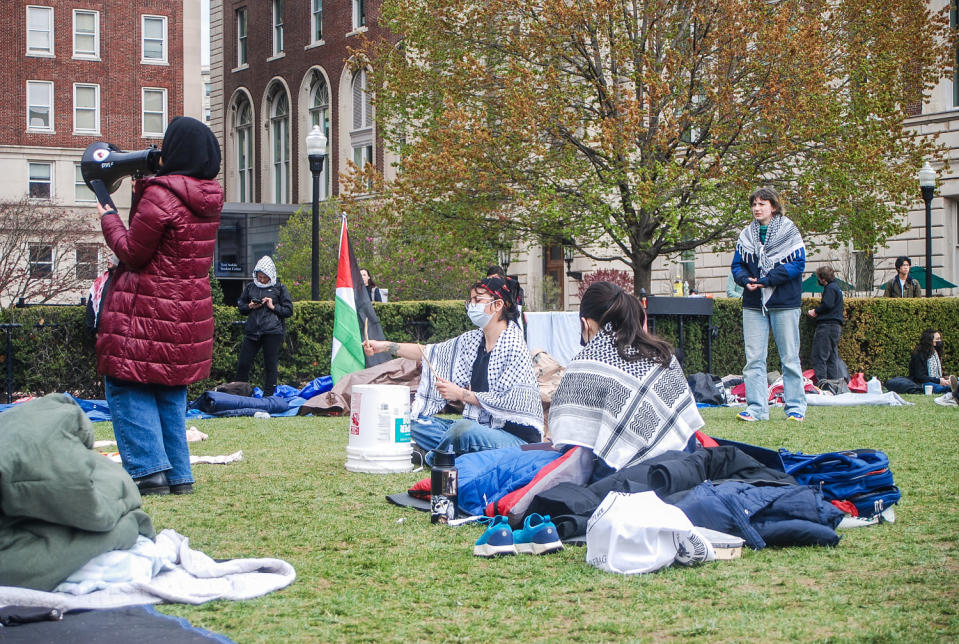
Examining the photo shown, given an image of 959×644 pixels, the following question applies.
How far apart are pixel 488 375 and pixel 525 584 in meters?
2.98

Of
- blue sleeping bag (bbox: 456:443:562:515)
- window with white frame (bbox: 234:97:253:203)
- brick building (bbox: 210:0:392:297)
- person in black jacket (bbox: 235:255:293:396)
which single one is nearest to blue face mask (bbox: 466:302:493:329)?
blue sleeping bag (bbox: 456:443:562:515)

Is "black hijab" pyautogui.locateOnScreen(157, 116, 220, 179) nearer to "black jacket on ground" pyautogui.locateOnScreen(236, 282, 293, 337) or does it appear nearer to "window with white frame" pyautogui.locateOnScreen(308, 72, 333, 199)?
"black jacket on ground" pyautogui.locateOnScreen(236, 282, 293, 337)

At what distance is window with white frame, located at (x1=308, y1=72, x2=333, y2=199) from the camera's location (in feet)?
151

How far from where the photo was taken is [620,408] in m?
5.29

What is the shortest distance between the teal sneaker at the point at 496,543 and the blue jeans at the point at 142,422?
2291 mm

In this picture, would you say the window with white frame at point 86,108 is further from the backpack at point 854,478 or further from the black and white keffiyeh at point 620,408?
the backpack at point 854,478

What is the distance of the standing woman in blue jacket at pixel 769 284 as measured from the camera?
9992 millimetres

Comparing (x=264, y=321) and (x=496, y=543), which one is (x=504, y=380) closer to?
(x=496, y=543)

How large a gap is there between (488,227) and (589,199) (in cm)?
235

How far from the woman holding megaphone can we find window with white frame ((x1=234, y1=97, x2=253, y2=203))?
4617cm

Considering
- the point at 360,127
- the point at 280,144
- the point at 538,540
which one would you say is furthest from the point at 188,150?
the point at 280,144

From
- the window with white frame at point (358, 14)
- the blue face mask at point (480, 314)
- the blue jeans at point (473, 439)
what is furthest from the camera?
the window with white frame at point (358, 14)

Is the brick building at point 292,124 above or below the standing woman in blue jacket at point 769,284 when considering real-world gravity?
above

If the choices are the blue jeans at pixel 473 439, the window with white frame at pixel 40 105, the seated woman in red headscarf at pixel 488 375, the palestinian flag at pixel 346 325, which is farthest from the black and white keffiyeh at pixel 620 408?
the window with white frame at pixel 40 105
